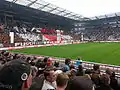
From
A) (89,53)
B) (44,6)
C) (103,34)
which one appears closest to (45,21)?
(44,6)

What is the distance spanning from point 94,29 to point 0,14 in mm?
52312

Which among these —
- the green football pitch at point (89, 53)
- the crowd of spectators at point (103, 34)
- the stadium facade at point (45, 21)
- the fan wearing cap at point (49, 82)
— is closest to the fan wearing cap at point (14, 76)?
the fan wearing cap at point (49, 82)

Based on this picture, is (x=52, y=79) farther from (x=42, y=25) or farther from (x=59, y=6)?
(x=42, y=25)

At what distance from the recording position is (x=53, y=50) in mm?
38938

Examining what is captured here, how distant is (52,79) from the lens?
171 inches

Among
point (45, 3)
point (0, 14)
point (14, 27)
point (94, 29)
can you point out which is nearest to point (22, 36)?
point (14, 27)

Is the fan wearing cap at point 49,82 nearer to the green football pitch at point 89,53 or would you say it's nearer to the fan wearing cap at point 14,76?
the fan wearing cap at point 14,76

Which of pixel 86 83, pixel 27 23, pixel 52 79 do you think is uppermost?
pixel 27 23

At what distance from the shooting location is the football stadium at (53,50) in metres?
2.58

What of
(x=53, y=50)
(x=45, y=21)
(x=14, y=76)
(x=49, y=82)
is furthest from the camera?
(x=45, y=21)

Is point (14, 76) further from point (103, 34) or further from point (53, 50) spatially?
point (103, 34)

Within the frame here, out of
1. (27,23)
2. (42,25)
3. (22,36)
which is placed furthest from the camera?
(42,25)

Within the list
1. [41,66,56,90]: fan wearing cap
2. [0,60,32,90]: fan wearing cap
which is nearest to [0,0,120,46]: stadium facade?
[41,66,56,90]: fan wearing cap

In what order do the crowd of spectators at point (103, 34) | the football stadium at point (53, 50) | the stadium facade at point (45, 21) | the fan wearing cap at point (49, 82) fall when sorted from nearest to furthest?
1. the football stadium at point (53, 50)
2. the fan wearing cap at point (49, 82)
3. the stadium facade at point (45, 21)
4. the crowd of spectators at point (103, 34)
